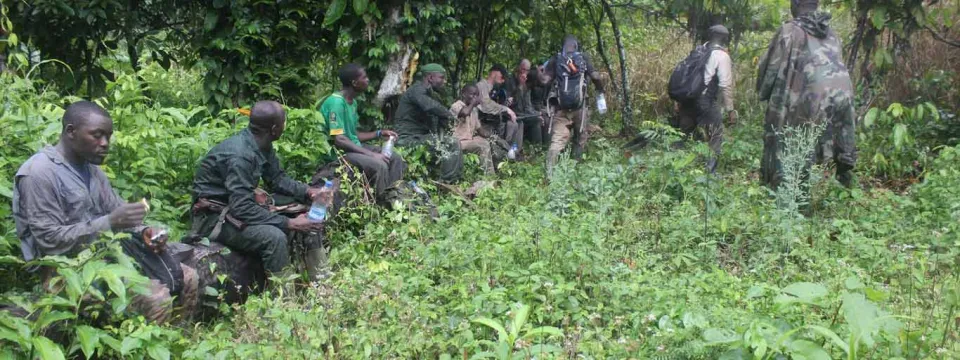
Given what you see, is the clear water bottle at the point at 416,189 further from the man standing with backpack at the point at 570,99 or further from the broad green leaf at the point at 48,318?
the broad green leaf at the point at 48,318

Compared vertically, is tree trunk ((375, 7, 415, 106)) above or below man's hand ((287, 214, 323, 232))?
above

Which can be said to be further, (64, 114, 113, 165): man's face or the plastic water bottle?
the plastic water bottle

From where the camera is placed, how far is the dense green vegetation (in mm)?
3670

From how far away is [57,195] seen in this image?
13.4 ft

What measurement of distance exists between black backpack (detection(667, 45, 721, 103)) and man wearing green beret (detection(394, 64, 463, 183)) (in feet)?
8.27

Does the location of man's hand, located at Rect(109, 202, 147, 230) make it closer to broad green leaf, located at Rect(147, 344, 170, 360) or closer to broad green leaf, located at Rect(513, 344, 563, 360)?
broad green leaf, located at Rect(147, 344, 170, 360)

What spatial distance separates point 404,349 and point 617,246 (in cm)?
221

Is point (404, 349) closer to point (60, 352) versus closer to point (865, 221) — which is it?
point (60, 352)

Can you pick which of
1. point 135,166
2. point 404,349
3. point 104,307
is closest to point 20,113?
point 135,166

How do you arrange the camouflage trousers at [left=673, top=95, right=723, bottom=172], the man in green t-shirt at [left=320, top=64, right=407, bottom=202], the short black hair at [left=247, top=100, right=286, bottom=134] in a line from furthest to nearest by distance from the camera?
the camouflage trousers at [left=673, top=95, right=723, bottom=172], the man in green t-shirt at [left=320, top=64, right=407, bottom=202], the short black hair at [left=247, top=100, right=286, bottom=134]

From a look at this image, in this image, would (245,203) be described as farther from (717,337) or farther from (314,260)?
(717,337)

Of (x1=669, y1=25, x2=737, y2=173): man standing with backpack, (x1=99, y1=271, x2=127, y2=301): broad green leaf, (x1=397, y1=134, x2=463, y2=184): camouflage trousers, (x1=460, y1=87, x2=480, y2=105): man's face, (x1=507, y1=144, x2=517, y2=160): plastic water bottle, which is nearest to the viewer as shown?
(x1=99, y1=271, x2=127, y2=301): broad green leaf

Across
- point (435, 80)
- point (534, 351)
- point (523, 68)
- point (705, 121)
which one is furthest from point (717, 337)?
point (523, 68)

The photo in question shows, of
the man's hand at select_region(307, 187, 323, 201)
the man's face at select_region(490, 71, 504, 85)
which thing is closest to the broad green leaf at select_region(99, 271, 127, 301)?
the man's hand at select_region(307, 187, 323, 201)
